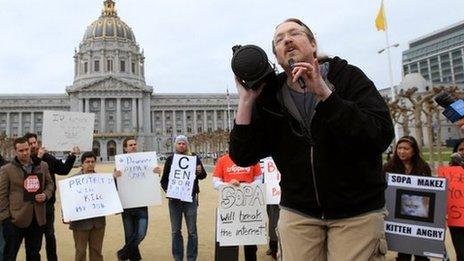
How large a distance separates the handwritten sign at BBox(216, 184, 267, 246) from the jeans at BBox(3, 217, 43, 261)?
2.99m

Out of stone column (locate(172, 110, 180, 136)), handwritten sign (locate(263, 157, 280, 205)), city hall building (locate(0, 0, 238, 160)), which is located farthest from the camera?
stone column (locate(172, 110, 180, 136))

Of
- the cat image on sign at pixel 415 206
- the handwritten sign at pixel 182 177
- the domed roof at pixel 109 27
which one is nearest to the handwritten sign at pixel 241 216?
the handwritten sign at pixel 182 177

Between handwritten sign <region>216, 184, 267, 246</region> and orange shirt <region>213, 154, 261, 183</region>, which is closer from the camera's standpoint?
handwritten sign <region>216, 184, 267, 246</region>

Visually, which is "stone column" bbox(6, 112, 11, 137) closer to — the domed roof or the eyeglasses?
the domed roof

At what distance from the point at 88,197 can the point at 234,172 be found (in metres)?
2.59

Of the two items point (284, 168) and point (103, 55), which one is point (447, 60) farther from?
point (284, 168)

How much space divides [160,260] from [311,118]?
6.73 meters

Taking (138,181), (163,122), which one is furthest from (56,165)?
(163,122)

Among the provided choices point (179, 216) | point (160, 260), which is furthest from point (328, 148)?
point (160, 260)

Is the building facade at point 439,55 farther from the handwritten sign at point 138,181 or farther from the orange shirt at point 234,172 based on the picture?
the handwritten sign at point 138,181

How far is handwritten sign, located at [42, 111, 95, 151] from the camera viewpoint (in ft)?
27.5

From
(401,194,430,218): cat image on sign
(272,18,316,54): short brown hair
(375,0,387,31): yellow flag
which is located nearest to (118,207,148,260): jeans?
(401,194,430,218): cat image on sign

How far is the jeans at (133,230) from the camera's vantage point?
779 centimetres

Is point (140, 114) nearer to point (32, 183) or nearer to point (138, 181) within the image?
Result: point (138, 181)
